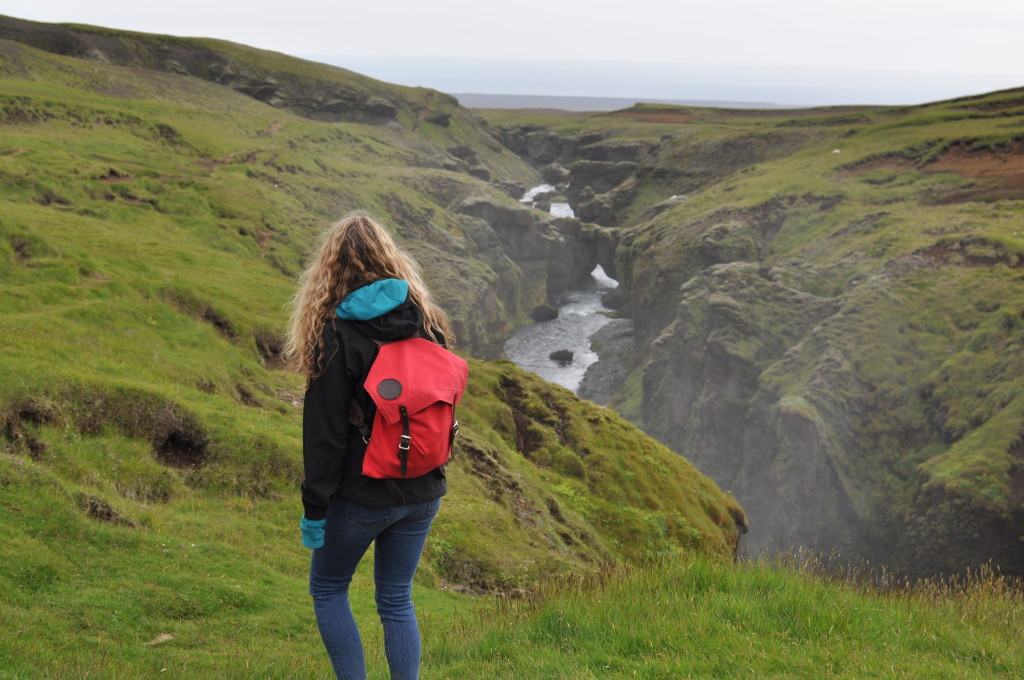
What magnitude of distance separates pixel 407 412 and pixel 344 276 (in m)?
1.38

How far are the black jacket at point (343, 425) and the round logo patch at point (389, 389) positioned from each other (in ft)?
0.63

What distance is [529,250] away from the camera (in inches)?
4274

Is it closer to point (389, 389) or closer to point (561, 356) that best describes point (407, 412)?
point (389, 389)

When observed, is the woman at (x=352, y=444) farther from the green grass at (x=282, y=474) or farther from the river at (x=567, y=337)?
the river at (x=567, y=337)

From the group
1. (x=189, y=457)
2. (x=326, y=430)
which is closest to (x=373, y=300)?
(x=326, y=430)

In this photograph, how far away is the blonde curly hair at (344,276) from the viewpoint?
6.14 metres

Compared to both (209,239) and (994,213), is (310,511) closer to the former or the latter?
(209,239)

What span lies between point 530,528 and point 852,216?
7322 cm

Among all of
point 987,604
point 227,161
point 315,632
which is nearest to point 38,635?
point 315,632

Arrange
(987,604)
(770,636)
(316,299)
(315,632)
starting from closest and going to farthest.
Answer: (316,299) < (770,636) < (987,604) < (315,632)

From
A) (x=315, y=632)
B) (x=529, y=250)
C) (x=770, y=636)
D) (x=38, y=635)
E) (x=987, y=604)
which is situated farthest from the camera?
(x=529, y=250)

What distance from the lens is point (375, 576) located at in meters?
6.20

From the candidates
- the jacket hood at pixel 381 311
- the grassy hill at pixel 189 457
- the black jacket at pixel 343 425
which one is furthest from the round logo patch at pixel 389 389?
the grassy hill at pixel 189 457

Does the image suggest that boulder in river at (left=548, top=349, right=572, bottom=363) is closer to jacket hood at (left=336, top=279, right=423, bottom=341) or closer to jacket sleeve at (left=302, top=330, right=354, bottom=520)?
jacket hood at (left=336, top=279, right=423, bottom=341)
